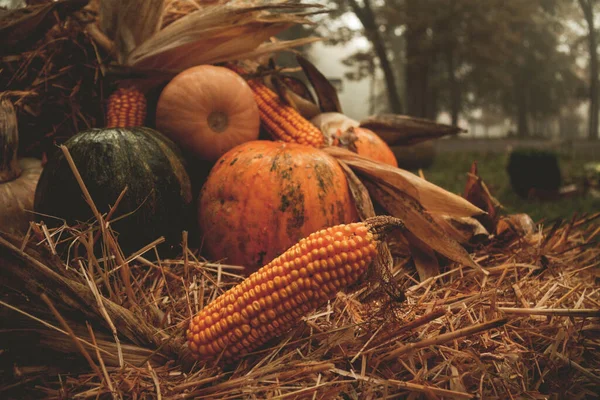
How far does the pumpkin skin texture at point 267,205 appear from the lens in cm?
210

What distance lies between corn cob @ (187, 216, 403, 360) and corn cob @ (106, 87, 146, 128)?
1572 mm

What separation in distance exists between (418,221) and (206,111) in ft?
4.30

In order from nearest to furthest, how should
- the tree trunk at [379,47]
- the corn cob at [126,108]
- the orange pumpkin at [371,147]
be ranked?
1. the corn cob at [126,108]
2. the orange pumpkin at [371,147]
3. the tree trunk at [379,47]

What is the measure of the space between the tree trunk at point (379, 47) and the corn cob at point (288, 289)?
1417 centimetres

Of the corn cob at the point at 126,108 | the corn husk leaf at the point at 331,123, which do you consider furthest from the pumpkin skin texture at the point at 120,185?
the corn husk leaf at the point at 331,123

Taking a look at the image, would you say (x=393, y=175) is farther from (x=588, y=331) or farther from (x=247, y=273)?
(x=588, y=331)

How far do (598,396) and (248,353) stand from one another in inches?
43.6

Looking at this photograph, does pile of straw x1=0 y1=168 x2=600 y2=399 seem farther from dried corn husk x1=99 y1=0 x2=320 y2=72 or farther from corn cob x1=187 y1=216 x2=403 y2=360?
dried corn husk x1=99 y1=0 x2=320 y2=72

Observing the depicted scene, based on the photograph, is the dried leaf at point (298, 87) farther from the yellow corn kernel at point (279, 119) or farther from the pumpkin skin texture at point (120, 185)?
the pumpkin skin texture at point (120, 185)

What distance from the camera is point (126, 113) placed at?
255 centimetres

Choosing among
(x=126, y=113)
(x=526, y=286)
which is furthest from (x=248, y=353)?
(x=126, y=113)

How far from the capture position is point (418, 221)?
2207mm

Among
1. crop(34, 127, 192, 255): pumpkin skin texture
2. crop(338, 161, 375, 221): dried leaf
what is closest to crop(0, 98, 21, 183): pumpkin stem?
crop(34, 127, 192, 255): pumpkin skin texture

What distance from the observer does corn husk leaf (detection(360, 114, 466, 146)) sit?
3.42 meters
